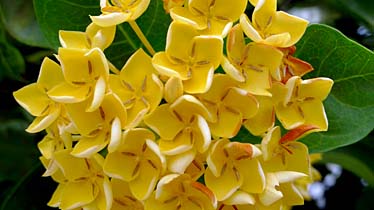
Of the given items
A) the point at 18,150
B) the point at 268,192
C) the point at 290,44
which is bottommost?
the point at 18,150

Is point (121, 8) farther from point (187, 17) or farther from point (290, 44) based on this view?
point (290, 44)

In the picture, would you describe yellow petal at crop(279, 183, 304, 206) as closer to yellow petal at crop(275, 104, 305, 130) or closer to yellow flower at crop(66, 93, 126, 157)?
yellow petal at crop(275, 104, 305, 130)

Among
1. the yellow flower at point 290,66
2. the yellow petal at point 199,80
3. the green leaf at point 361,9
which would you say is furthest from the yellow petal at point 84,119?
the green leaf at point 361,9

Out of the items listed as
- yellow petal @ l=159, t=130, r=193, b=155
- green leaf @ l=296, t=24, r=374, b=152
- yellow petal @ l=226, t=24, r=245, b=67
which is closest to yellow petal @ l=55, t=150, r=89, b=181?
yellow petal @ l=159, t=130, r=193, b=155

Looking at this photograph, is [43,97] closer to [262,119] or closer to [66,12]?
[66,12]

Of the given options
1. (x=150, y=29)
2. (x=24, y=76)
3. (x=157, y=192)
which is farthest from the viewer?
(x=24, y=76)

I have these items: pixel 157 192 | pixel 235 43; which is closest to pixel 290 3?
pixel 235 43

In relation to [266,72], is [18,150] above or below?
below
